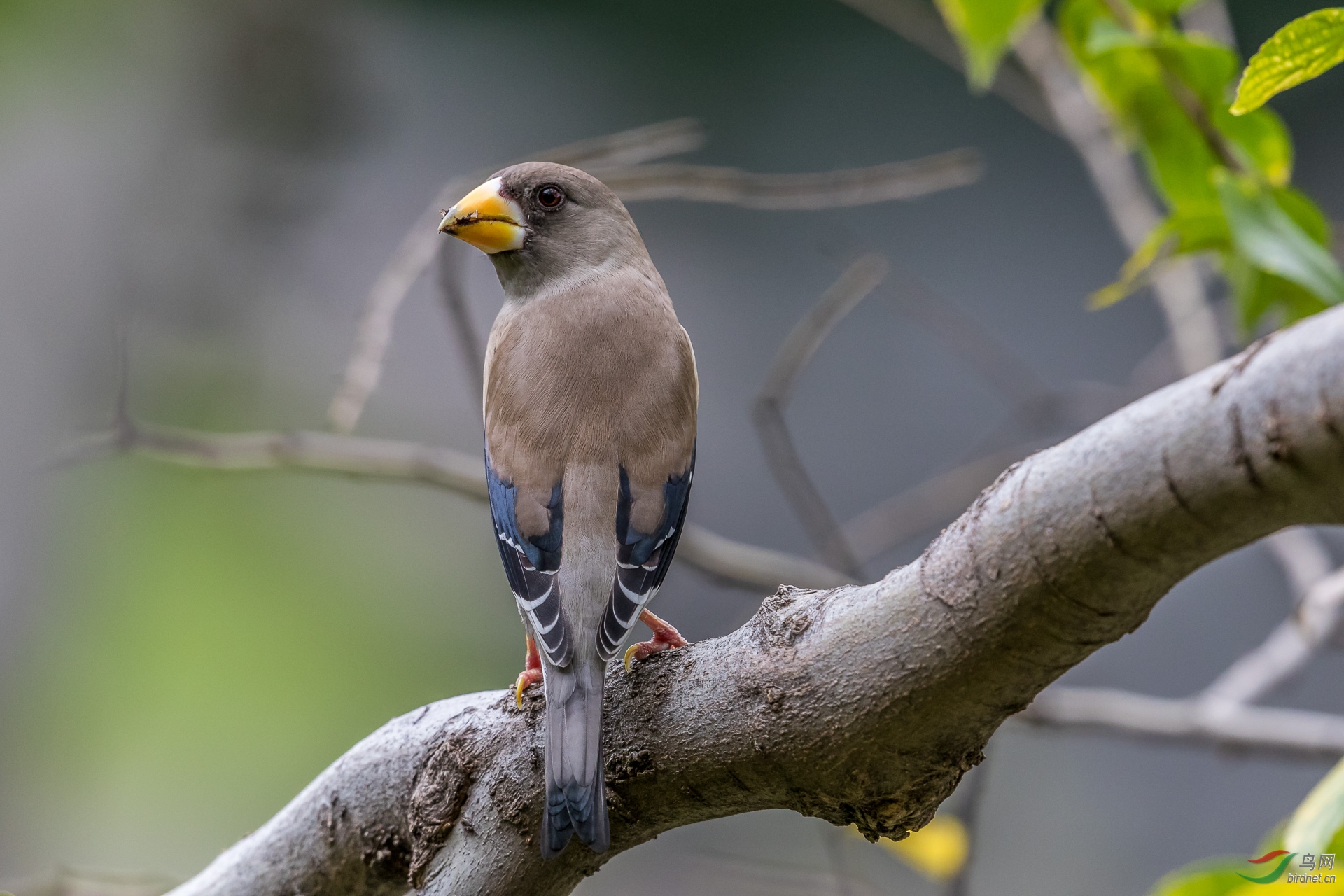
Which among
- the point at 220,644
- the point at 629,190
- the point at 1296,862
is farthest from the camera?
the point at 220,644

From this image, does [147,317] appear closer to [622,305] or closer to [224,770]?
[224,770]

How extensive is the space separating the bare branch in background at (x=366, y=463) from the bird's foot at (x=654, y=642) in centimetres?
95

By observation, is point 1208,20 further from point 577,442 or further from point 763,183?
point 577,442

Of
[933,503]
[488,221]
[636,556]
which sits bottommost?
[636,556]

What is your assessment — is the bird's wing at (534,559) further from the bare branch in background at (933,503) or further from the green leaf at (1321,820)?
the bare branch in background at (933,503)

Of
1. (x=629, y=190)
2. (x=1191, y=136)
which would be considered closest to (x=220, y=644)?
(x=629, y=190)

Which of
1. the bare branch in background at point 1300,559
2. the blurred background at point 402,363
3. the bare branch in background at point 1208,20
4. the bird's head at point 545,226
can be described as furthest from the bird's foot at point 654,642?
the blurred background at point 402,363

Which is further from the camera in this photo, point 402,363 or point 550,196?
point 402,363

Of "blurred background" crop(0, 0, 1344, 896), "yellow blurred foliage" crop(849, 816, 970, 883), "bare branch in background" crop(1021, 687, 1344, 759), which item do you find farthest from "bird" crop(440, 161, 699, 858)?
"blurred background" crop(0, 0, 1344, 896)

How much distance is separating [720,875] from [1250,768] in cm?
293

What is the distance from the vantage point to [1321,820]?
4.66 ft

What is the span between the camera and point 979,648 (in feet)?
3.82

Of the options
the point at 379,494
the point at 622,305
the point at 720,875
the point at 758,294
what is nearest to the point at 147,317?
the point at 379,494

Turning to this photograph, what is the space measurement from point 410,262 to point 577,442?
962 mm
